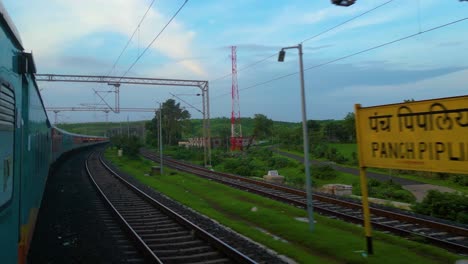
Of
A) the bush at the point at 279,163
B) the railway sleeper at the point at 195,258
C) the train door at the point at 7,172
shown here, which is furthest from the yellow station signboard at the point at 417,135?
the bush at the point at 279,163

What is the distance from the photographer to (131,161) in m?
51.9

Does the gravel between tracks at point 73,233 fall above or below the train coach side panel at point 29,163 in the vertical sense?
below

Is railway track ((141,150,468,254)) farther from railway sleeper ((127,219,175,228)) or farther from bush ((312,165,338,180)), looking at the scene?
bush ((312,165,338,180))

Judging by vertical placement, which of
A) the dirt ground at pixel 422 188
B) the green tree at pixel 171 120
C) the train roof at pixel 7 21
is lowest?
the dirt ground at pixel 422 188

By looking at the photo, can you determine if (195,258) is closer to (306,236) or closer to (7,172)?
(306,236)

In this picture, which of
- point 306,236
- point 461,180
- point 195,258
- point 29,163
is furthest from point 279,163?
point 29,163

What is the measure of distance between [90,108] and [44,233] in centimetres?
5358

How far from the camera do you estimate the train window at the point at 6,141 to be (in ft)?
12.1

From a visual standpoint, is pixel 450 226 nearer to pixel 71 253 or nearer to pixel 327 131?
pixel 71 253

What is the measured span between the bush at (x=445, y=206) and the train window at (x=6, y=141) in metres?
15.5

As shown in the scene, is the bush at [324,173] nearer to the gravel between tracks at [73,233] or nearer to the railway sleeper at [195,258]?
the gravel between tracks at [73,233]

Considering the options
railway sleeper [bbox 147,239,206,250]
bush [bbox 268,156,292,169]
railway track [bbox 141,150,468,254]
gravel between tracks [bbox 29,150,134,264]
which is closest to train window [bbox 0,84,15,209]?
gravel between tracks [bbox 29,150,134,264]

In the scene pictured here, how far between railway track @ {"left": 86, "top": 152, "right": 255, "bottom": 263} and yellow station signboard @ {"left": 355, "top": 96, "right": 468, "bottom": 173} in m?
3.52

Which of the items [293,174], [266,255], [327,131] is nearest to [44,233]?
[266,255]
